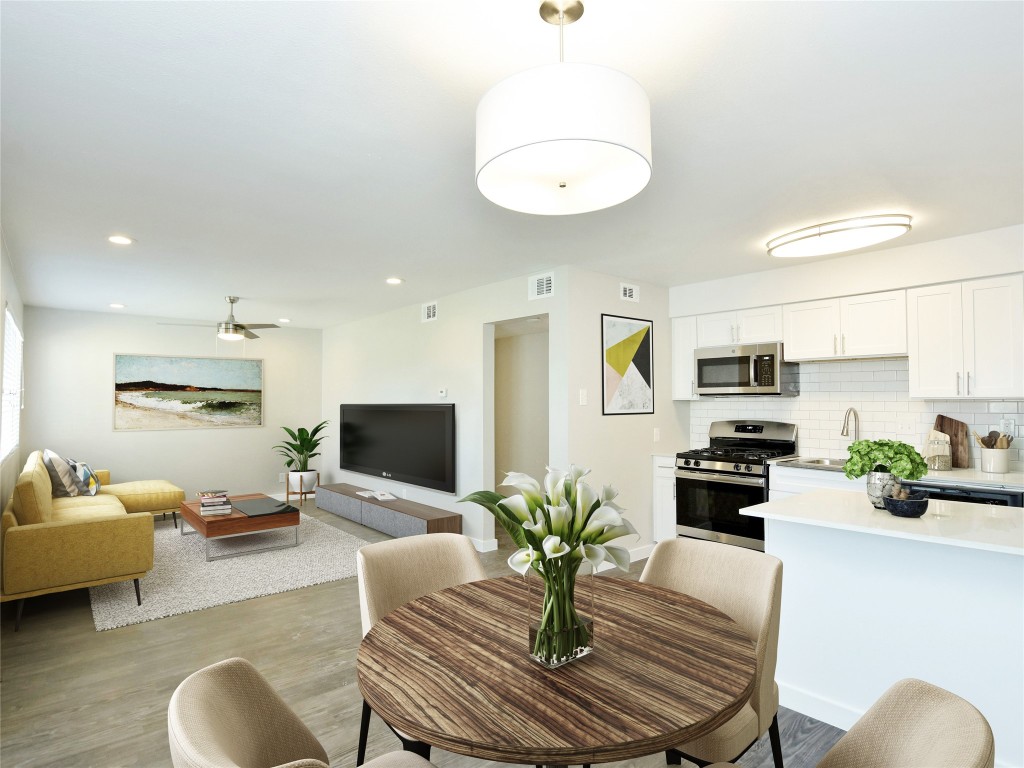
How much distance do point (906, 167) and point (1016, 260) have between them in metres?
1.53

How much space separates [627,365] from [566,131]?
363 cm

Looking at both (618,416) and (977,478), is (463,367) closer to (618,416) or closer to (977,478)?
(618,416)

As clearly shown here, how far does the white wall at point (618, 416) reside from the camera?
4.36 meters

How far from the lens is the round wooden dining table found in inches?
39.9

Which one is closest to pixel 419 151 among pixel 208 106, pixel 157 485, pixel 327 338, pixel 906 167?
pixel 208 106

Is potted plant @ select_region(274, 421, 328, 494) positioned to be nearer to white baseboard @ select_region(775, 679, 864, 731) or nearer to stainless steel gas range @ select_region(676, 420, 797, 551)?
stainless steel gas range @ select_region(676, 420, 797, 551)

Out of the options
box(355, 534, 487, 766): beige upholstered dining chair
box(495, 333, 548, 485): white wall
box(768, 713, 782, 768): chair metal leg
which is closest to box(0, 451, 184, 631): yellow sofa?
box(355, 534, 487, 766): beige upholstered dining chair

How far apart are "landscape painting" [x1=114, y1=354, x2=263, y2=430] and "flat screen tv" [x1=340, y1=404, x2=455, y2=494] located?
4.49 feet

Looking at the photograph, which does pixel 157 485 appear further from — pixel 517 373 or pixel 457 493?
pixel 517 373

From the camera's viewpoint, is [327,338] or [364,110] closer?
[364,110]

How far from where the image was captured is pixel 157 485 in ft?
19.6

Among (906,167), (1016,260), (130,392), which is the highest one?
(906,167)

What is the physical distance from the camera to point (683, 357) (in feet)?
16.9

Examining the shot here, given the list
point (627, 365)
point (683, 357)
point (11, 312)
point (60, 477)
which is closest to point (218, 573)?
A: point (60, 477)
